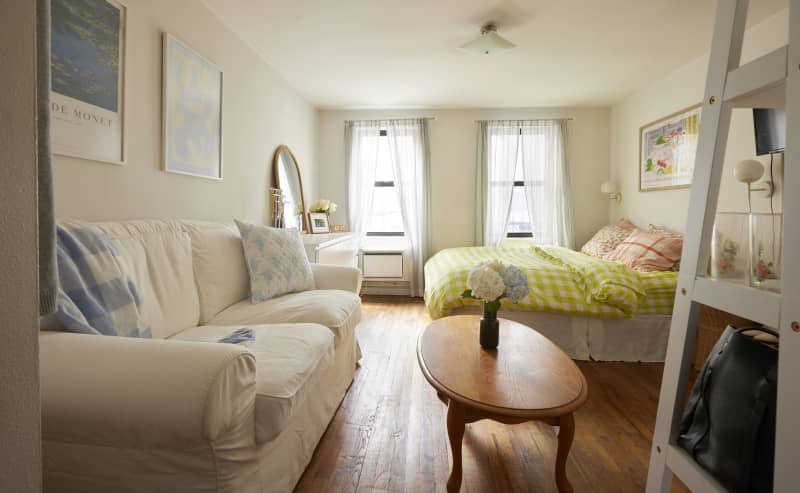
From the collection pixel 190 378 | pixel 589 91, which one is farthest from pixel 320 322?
pixel 589 91

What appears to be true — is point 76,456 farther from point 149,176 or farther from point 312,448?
point 149,176

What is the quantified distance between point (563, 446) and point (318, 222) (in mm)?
3325

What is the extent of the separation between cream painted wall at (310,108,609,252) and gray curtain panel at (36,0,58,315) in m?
4.35

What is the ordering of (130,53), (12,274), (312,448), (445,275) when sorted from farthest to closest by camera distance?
1. (445,275)
2. (130,53)
3. (312,448)
4. (12,274)

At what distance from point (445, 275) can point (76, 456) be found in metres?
2.30

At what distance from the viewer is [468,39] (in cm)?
288

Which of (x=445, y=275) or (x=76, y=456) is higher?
Answer: (x=445, y=275)

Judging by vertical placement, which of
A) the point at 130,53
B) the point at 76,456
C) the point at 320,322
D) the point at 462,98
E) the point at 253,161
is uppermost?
the point at 462,98

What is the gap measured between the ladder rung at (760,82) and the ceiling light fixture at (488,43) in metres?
2.27

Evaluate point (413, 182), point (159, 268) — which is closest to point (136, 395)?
point (159, 268)

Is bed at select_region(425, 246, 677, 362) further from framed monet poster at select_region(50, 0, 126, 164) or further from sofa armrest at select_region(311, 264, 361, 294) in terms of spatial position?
framed monet poster at select_region(50, 0, 126, 164)

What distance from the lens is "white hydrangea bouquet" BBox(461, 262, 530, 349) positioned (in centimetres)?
159

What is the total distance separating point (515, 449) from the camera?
5.41ft

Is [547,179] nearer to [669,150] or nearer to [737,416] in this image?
[669,150]
